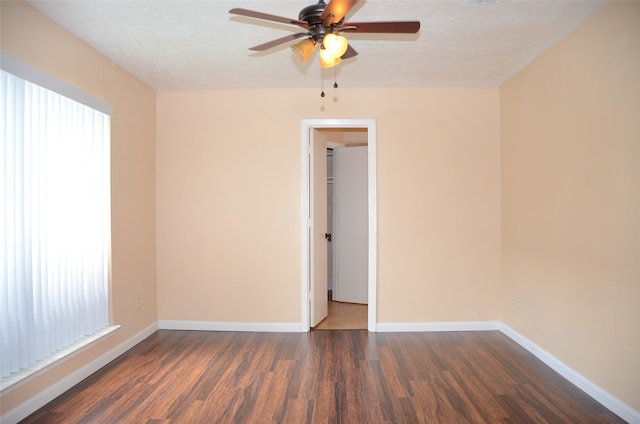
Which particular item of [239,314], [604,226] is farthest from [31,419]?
[604,226]

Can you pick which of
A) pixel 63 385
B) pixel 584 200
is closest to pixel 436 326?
pixel 584 200

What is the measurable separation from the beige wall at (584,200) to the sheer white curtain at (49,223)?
12.5 ft

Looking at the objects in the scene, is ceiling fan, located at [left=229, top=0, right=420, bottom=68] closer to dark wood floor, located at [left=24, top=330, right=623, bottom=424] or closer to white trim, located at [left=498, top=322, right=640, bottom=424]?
dark wood floor, located at [left=24, top=330, right=623, bottom=424]

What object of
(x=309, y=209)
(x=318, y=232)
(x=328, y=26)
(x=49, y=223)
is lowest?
(x=318, y=232)

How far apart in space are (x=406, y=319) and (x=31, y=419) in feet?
10.8

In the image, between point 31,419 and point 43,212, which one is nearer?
point 31,419

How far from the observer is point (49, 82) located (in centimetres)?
264

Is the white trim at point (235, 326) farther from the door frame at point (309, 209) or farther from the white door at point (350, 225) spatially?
the white door at point (350, 225)

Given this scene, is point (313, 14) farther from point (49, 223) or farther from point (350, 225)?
point (350, 225)

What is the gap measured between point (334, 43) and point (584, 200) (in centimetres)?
219

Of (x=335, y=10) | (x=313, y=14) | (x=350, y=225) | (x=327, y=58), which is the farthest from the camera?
(x=350, y=225)

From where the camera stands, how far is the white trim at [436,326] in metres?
4.16

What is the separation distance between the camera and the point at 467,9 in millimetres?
2549

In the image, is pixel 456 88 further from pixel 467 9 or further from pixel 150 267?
pixel 150 267
